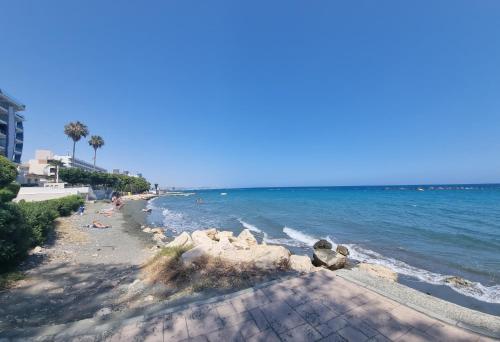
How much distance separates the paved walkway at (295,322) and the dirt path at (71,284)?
2.33 meters

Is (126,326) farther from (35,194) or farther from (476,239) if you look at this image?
(35,194)

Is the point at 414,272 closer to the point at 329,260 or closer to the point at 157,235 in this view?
the point at 329,260

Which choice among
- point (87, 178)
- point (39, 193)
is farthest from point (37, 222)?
point (87, 178)

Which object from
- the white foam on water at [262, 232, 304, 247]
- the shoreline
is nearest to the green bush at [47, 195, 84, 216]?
the white foam on water at [262, 232, 304, 247]

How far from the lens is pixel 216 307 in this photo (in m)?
4.90

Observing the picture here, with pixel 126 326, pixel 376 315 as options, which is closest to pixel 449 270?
pixel 376 315

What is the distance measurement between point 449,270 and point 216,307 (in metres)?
12.5

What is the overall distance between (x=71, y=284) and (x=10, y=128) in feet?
210

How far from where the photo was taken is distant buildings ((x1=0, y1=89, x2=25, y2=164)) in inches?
1927

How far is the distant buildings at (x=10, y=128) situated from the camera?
48.9m

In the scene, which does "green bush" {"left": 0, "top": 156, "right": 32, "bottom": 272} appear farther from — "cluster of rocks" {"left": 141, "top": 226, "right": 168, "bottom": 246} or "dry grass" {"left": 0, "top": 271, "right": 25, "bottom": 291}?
"cluster of rocks" {"left": 141, "top": 226, "right": 168, "bottom": 246}

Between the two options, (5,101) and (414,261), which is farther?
(5,101)

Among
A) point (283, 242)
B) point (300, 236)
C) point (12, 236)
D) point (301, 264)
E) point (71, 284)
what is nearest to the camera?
point (71, 284)

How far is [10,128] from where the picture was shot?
50.8 m
